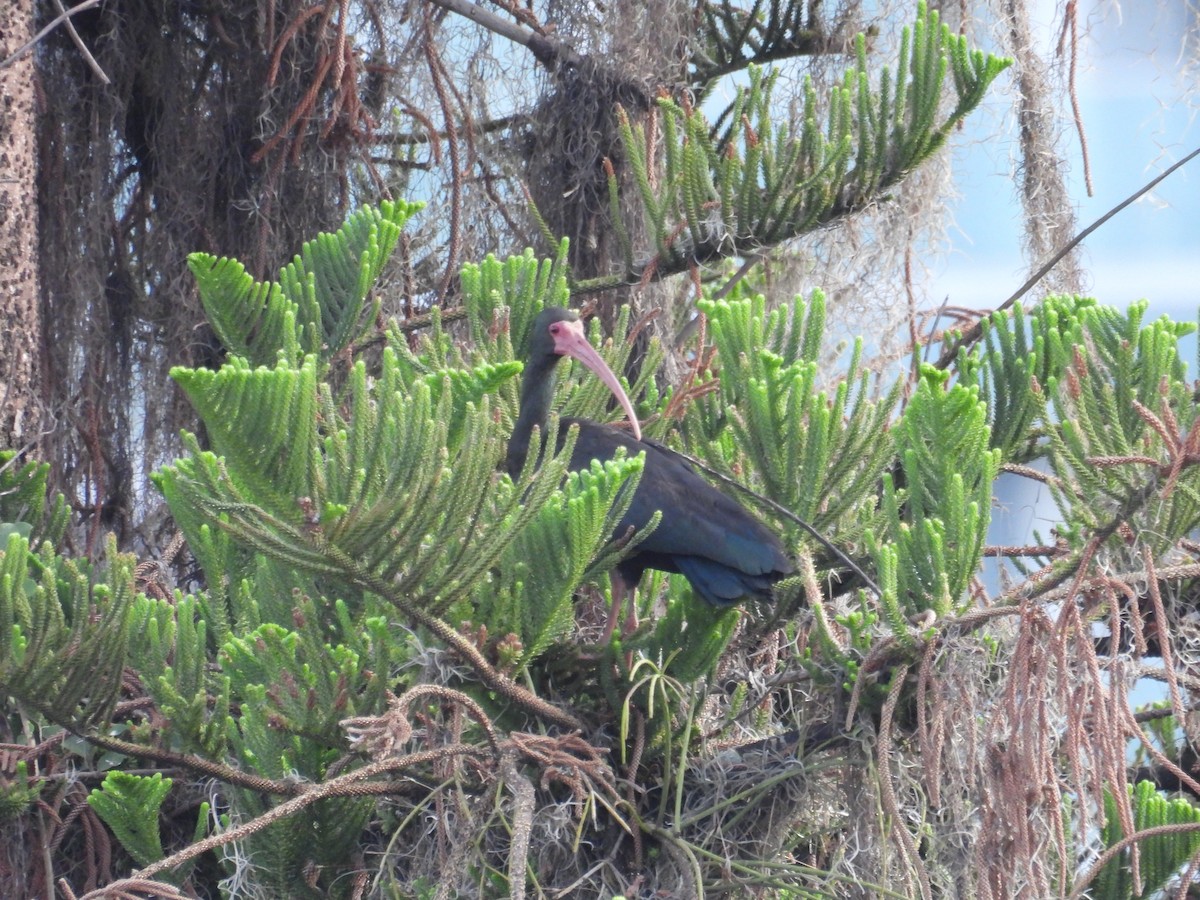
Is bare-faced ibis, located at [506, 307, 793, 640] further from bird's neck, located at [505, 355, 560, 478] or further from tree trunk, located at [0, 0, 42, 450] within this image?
tree trunk, located at [0, 0, 42, 450]

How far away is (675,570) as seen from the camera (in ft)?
14.6

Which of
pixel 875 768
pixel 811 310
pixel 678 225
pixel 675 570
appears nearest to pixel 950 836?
pixel 875 768

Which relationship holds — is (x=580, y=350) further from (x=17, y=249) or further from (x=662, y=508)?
(x=17, y=249)

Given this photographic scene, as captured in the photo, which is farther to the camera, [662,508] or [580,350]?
[580,350]

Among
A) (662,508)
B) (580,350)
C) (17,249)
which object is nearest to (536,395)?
(580,350)

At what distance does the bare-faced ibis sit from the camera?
13.5 ft

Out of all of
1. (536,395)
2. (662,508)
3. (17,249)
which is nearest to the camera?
(662,508)

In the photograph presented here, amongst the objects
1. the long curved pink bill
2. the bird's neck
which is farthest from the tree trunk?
the long curved pink bill

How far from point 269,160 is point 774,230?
2.04 m

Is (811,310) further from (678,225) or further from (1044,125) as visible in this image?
(1044,125)

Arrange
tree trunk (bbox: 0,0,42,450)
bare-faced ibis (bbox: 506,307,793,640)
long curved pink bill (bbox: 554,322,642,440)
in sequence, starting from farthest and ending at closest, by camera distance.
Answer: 1. long curved pink bill (bbox: 554,322,642,440)
2. tree trunk (bbox: 0,0,42,450)
3. bare-faced ibis (bbox: 506,307,793,640)

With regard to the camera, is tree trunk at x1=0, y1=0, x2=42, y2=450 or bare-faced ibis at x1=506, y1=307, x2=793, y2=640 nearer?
bare-faced ibis at x1=506, y1=307, x2=793, y2=640

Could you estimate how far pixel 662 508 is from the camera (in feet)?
14.4

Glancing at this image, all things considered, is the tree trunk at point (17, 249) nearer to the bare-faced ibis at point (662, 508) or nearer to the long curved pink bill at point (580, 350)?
the bare-faced ibis at point (662, 508)
